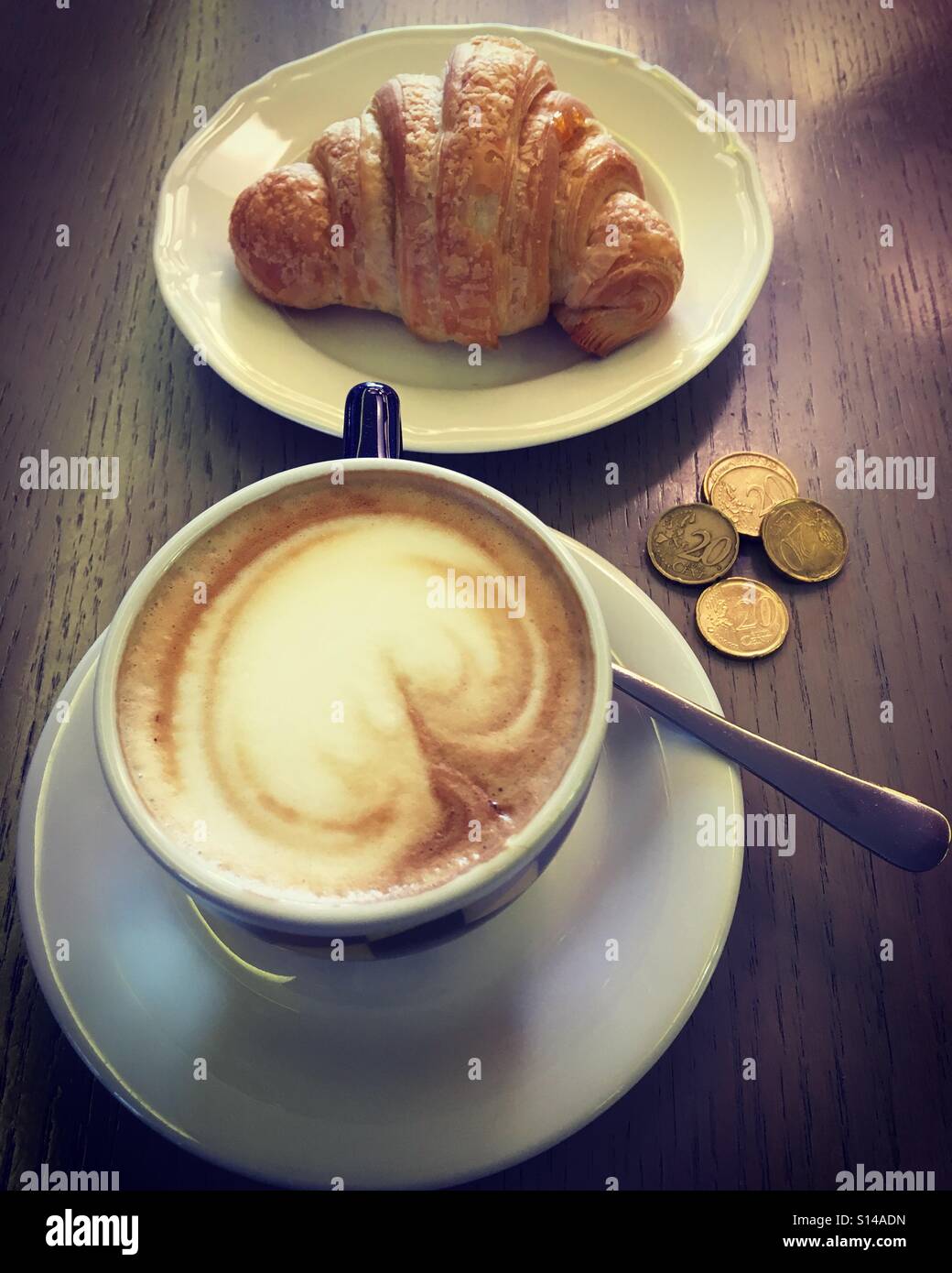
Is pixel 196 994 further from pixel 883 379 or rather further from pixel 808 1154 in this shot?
pixel 883 379

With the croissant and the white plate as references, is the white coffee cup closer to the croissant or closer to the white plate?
the white plate

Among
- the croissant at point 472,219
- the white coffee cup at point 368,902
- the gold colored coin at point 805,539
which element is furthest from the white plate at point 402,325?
the white coffee cup at point 368,902

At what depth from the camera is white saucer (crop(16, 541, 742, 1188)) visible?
2.00ft

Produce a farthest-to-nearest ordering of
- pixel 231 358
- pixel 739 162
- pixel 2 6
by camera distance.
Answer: pixel 2 6
pixel 739 162
pixel 231 358

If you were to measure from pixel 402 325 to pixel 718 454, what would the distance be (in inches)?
15.3

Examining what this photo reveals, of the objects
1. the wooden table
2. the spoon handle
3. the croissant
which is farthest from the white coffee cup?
the croissant

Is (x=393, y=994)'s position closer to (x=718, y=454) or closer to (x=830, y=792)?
(x=830, y=792)

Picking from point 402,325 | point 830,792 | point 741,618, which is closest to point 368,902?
point 830,792

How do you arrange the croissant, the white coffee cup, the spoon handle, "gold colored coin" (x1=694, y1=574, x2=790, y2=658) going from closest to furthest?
the white coffee cup
the spoon handle
"gold colored coin" (x1=694, y1=574, x2=790, y2=658)
the croissant

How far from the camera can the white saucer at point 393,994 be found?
0.61 metres

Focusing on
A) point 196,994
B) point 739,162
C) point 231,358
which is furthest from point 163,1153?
point 739,162

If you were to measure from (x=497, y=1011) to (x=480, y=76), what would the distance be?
0.93m

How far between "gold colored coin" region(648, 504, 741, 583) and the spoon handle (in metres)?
0.23

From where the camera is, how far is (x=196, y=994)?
2.17 ft
